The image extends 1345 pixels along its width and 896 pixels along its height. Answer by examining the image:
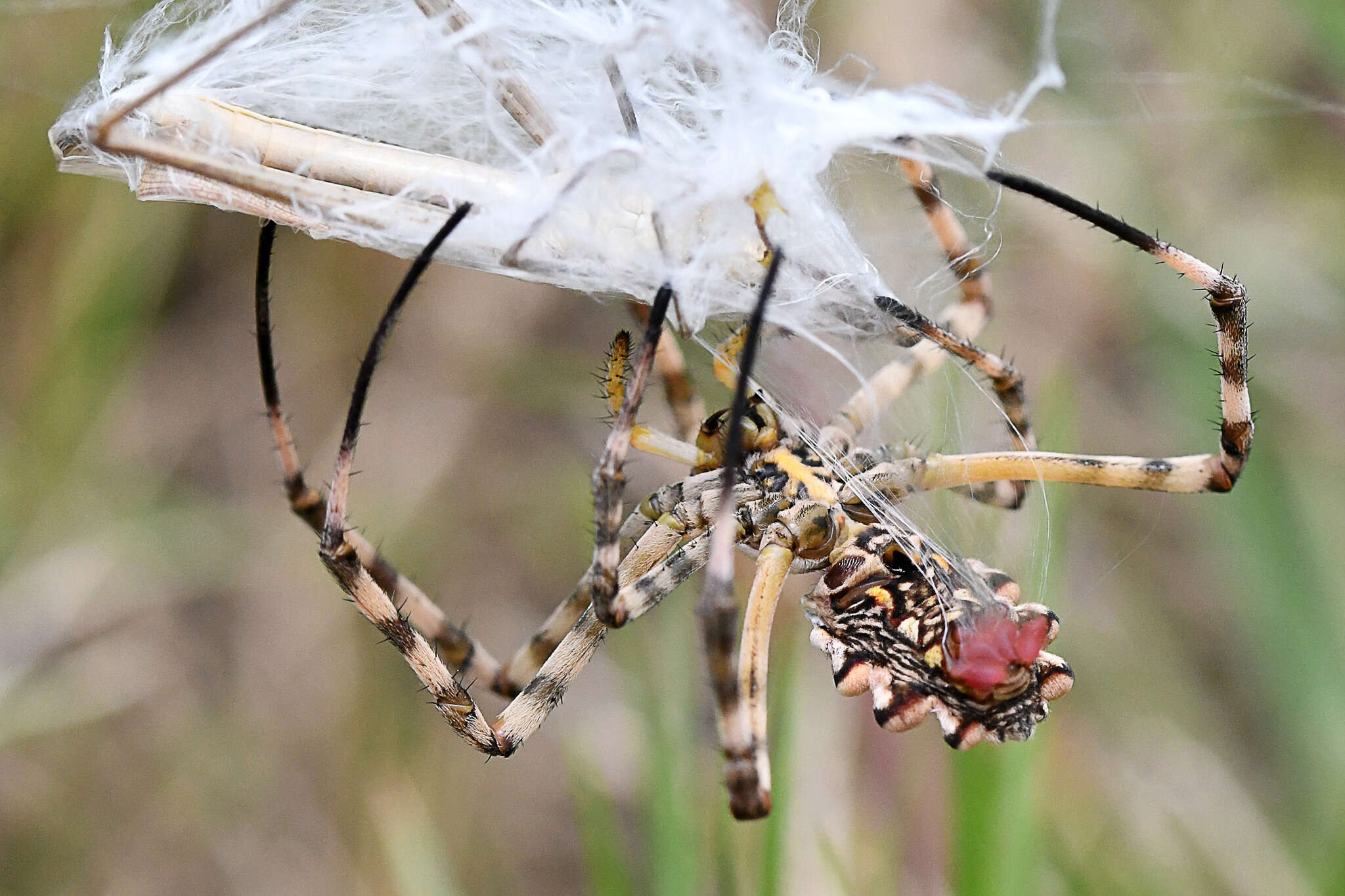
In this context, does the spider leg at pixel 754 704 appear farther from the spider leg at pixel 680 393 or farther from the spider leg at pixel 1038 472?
the spider leg at pixel 680 393

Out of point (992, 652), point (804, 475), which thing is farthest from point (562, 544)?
point (992, 652)

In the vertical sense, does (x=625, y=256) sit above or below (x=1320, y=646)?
below

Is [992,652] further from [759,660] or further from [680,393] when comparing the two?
[680,393]

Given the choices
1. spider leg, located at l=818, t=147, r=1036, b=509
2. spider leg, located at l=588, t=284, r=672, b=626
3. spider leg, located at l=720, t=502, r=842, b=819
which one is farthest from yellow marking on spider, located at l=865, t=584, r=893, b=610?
spider leg, located at l=588, t=284, r=672, b=626

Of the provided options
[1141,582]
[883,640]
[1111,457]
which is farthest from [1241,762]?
[883,640]

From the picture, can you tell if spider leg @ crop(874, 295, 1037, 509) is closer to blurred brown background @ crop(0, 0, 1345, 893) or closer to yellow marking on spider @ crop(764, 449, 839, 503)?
blurred brown background @ crop(0, 0, 1345, 893)

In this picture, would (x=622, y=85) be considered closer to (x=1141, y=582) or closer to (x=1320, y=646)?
(x=1320, y=646)
